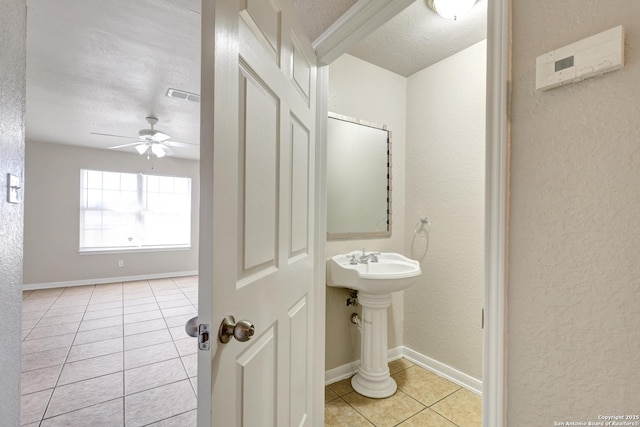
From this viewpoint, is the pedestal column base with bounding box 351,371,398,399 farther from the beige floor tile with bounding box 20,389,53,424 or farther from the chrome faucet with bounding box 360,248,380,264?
the beige floor tile with bounding box 20,389,53,424

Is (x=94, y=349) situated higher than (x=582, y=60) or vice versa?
(x=582, y=60)

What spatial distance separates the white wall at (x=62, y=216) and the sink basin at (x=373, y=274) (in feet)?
16.0

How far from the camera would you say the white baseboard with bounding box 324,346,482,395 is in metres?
1.94

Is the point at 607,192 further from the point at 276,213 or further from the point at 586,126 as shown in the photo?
the point at 276,213

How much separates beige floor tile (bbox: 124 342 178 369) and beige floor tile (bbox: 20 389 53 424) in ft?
1.62

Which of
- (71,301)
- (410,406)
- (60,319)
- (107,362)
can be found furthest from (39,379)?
(410,406)

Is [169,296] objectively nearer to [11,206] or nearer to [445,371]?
[11,206]

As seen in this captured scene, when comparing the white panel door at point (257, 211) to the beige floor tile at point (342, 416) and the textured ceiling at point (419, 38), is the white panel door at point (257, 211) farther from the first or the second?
the textured ceiling at point (419, 38)

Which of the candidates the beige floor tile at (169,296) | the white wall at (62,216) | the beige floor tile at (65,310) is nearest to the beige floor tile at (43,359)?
the beige floor tile at (65,310)

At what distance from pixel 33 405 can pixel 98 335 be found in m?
1.17

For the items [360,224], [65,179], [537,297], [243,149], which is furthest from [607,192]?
[65,179]

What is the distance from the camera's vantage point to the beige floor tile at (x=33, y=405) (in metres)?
1.69

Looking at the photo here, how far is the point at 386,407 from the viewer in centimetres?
176

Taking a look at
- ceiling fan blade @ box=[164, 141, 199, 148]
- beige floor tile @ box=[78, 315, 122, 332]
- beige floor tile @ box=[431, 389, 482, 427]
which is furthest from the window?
beige floor tile @ box=[431, 389, 482, 427]
